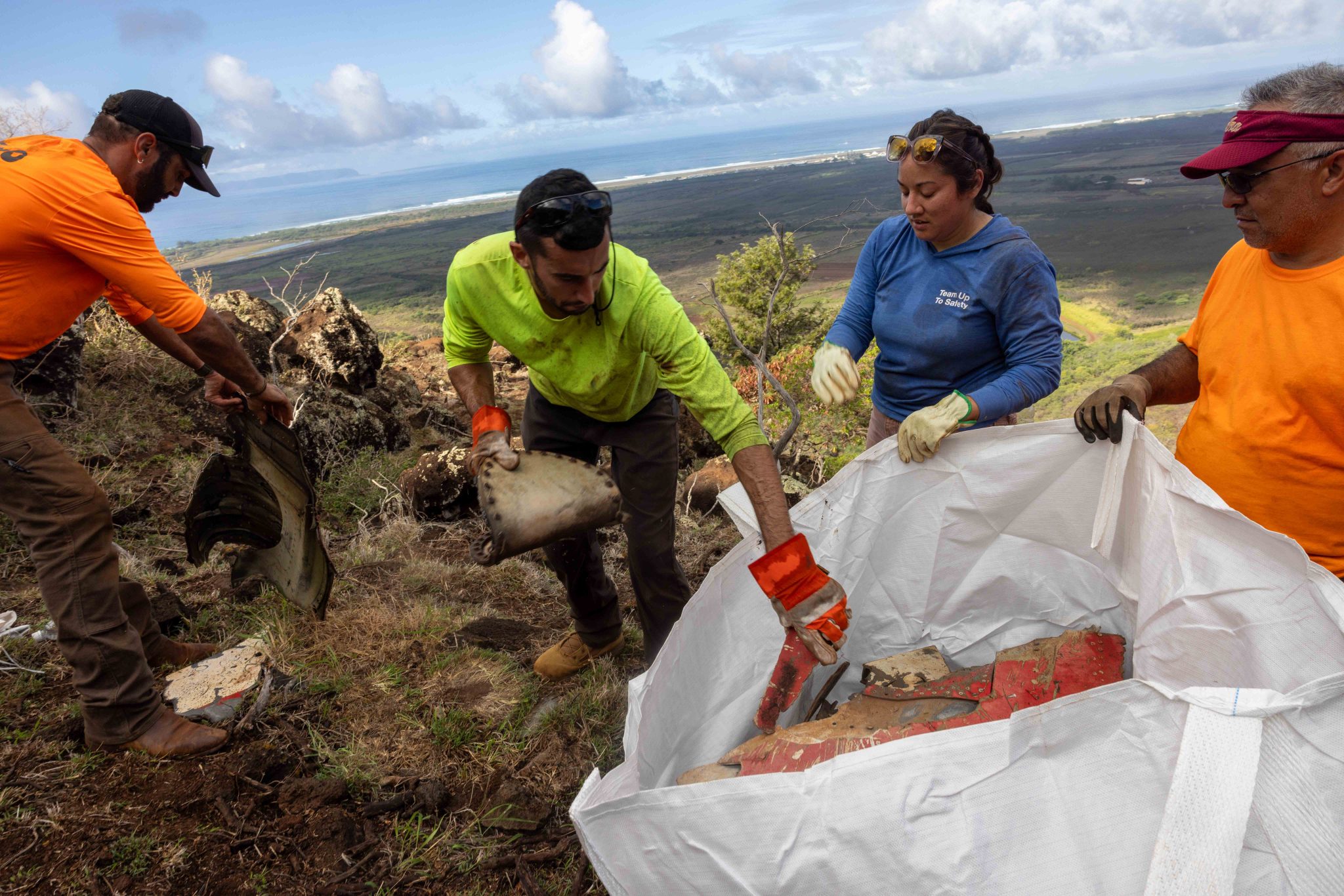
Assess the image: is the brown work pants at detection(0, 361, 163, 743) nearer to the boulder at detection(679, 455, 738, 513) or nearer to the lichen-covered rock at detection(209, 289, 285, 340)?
the boulder at detection(679, 455, 738, 513)

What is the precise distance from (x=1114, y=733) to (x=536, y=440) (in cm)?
166

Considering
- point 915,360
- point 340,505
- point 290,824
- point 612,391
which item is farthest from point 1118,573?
point 340,505

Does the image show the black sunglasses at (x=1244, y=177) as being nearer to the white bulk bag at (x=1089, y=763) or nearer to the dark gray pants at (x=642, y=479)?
the white bulk bag at (x=1089, y=763)

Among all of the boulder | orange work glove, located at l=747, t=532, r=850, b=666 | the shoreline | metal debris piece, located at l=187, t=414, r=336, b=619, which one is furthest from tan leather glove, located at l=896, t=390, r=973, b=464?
the shoreline

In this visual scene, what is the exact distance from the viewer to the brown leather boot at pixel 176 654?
7.75ft

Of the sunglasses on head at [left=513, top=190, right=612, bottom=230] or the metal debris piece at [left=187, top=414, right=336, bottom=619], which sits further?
the metal debris piece at [left=187, top=414, right=336, bottom=619]

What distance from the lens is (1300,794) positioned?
2.94ft

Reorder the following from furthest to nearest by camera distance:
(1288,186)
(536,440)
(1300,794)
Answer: (536,440) → (1288,186) → (1300,794)

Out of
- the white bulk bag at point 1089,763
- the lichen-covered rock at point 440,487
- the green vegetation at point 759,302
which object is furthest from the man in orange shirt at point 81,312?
the green vegetation at point 759,302

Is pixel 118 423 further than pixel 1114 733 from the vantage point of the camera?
Yes

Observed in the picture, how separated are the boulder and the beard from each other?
9.33 ft

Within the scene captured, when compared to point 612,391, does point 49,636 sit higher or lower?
lower

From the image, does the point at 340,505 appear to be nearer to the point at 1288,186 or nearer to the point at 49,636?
the point at 49,636

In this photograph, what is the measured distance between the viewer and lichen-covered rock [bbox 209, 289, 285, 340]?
16.6 ft
